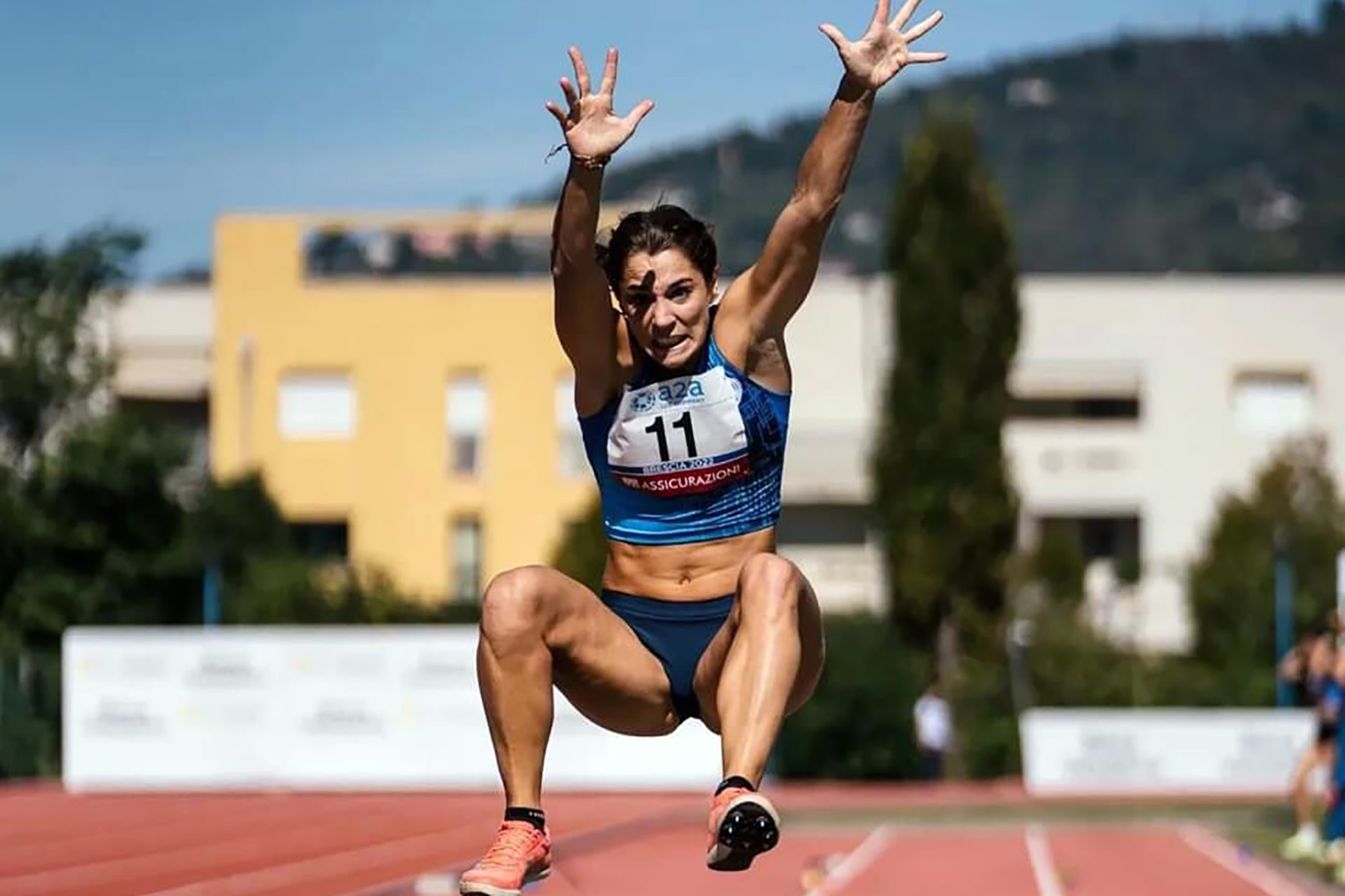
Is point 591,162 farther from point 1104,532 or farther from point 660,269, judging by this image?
point 1104,532

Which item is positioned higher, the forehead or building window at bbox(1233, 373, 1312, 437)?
the forehead

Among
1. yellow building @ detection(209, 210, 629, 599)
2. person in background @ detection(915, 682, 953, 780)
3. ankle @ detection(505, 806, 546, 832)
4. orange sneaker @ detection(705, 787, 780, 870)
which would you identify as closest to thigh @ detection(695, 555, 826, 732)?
orange sneaker @ detection(705, 787, 780, 870)

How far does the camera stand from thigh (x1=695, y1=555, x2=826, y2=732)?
20.5ft

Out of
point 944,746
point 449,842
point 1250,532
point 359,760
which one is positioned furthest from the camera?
point 1250,532

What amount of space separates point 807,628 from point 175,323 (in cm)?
4655

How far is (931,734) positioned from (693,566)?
75.4 feet

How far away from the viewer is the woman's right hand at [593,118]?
20.2 feet

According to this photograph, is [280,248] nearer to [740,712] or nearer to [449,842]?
[449,842]

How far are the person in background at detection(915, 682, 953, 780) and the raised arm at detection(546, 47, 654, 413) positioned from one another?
76.2ft

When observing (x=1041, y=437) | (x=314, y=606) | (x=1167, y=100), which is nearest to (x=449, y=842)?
(x=314, y=606)

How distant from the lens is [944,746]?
97.7 ft

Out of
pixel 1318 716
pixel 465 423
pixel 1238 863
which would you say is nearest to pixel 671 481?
pixel 1238 863

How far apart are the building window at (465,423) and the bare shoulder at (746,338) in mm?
41999

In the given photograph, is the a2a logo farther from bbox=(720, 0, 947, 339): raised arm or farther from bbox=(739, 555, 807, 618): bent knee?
bbox=(739, 555, 807, 618): bent knee
